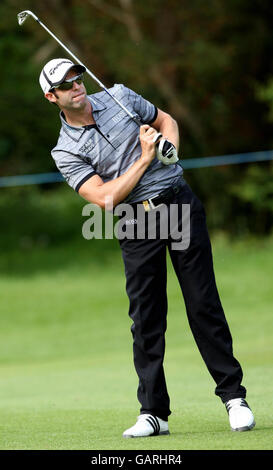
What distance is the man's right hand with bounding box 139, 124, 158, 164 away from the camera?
4.52 metres

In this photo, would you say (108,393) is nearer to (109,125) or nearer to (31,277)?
(109,125)

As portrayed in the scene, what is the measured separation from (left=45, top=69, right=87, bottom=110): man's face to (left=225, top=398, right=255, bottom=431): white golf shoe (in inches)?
64.1

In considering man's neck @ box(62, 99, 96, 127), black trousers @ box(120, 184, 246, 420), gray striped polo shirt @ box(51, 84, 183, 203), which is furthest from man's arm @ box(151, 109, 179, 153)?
man's neck @ box(62, 99, 96, 127)

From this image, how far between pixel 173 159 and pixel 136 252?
1.64 feet

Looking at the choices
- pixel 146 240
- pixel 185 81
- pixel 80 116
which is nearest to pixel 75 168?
pixel 80 116

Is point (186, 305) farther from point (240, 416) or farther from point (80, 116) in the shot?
point (80, 116)

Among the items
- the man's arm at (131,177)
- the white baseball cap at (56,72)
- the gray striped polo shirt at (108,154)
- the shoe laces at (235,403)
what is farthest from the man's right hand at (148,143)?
the shoe laces at (235,403)

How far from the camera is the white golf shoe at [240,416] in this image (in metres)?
4.49

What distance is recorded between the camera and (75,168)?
4.70m

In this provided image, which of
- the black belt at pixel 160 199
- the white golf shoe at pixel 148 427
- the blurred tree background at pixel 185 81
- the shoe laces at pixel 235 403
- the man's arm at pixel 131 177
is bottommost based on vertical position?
the white golf shoe at pixel 148 427

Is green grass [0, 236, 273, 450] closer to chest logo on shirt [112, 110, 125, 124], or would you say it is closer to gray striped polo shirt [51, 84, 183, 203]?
gray striped polo shirt [51, 84, 183, 203]

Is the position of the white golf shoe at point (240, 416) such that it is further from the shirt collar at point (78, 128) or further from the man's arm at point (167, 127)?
the shirt collar at point (78, 128)

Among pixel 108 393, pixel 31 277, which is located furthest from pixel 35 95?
pixel 108 393

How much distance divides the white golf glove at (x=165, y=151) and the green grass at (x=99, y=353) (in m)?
1.31
